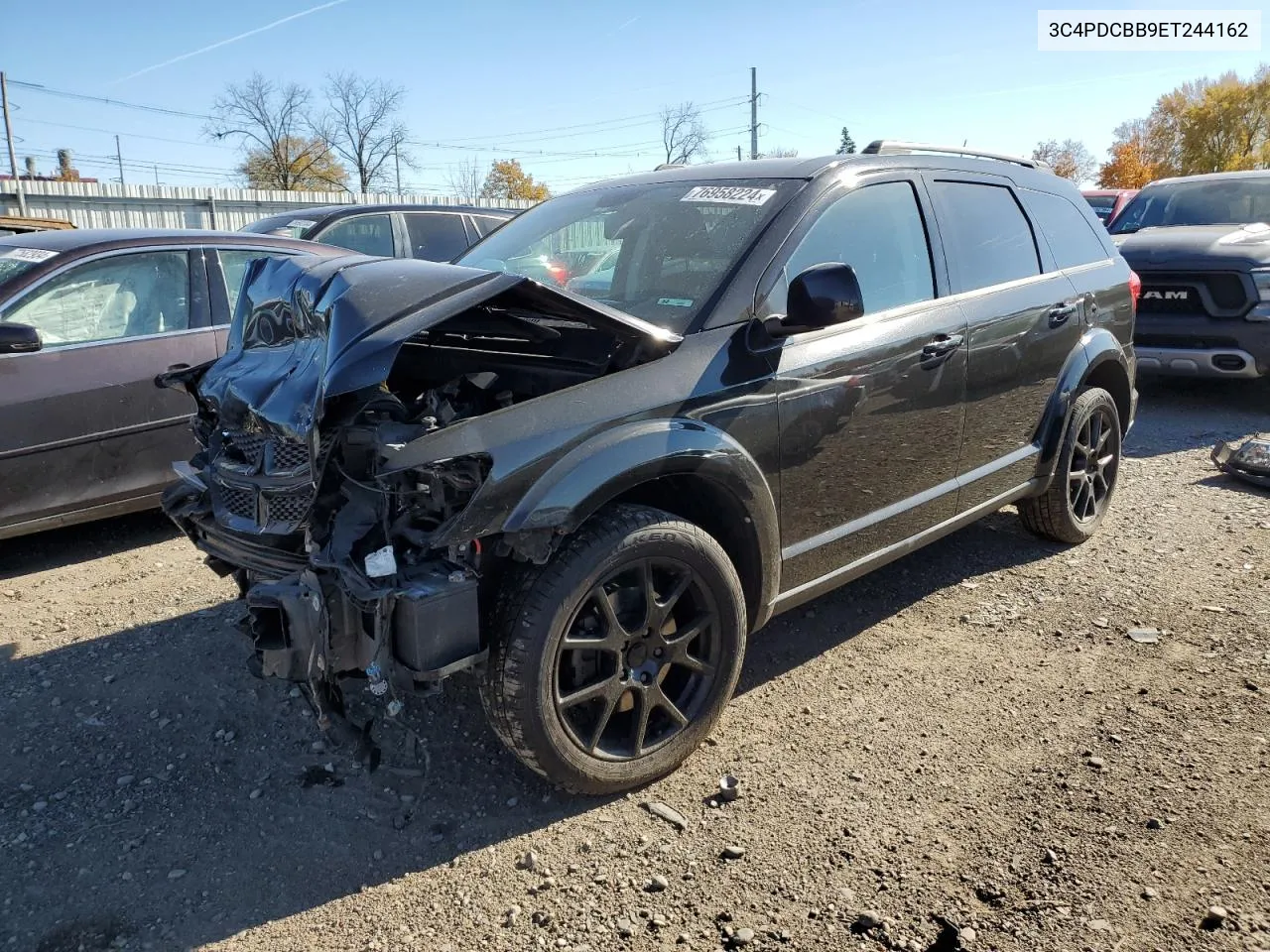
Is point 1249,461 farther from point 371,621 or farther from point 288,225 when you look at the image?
point 288,225

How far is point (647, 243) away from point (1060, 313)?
2.15m

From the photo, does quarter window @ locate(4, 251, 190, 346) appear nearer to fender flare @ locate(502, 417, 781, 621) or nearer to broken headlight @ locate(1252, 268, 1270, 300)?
fender flare @ locate(502, 417, 781, 621)

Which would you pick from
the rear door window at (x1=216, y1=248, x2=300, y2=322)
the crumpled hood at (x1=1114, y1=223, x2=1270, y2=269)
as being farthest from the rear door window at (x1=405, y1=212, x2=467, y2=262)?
the crumpled hood at (x1=1114, y1=223, x2=1270, y2=269)

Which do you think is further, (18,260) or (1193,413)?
(1193,413)

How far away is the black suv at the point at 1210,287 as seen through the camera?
25.2 ft

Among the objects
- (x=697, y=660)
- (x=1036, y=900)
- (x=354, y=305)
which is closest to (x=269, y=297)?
(x=354, y=305)

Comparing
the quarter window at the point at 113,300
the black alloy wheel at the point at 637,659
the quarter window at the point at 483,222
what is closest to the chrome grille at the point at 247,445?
the black alloy wheel at the point at 637,659

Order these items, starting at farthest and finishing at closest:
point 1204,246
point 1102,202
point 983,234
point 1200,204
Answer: point 1102,202
point 1200,204
point 1204,246
point 983,234

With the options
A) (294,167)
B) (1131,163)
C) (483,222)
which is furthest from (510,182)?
(483,222)

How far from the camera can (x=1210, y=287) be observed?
7.92 metres

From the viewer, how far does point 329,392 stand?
2.36 m

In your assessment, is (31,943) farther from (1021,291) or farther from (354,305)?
(1021,291)

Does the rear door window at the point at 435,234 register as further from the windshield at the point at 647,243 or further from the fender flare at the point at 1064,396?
the fender flare at the point at 1064,396

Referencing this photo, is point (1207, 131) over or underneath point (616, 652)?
over
